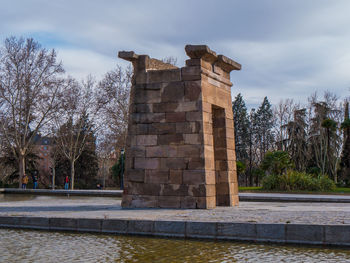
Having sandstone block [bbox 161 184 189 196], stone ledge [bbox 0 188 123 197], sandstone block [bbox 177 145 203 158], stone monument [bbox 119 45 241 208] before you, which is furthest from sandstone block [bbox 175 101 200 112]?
stone ledge [bbox 0 188 123 197]

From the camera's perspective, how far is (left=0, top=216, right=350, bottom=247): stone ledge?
663 cm

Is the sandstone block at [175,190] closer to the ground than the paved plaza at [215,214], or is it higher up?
higher up

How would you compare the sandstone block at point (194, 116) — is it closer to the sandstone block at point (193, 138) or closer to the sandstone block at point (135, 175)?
the sandstone block at point (193, 138)

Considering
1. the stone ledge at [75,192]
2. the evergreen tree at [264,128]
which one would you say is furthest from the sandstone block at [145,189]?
the evergreen tree at [264,128]

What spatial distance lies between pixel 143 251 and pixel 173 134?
550 centimetres

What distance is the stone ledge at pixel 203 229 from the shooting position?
6630mm

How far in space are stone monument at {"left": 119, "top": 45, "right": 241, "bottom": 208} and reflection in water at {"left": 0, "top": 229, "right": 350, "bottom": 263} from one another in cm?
389

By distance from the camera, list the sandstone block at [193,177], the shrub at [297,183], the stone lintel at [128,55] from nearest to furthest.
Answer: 1. the sandstone block at [193,177]
2. the stone lintel at [128,55]
3. the shrub at [297,183]

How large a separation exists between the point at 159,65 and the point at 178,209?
4592 mm

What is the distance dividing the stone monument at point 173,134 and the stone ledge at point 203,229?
133 inches

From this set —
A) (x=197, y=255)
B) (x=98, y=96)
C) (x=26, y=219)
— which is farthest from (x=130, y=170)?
(x=98, y=96)

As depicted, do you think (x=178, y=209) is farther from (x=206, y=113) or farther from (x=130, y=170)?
(x=206, y=113)

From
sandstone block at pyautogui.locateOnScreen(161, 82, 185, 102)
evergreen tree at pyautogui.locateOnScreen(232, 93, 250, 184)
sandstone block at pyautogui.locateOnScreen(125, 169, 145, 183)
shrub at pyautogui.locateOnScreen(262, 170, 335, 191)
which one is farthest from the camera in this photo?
evergreen tree at pyautogui.locateOnScreen(232, 93, 250, 184)

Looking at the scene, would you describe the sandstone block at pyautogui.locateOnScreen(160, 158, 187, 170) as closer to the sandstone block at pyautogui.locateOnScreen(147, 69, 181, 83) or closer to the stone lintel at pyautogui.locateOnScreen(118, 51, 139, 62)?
the sandstone block at pyautogui.locateOnScreen(147, 69, 181, 83)
